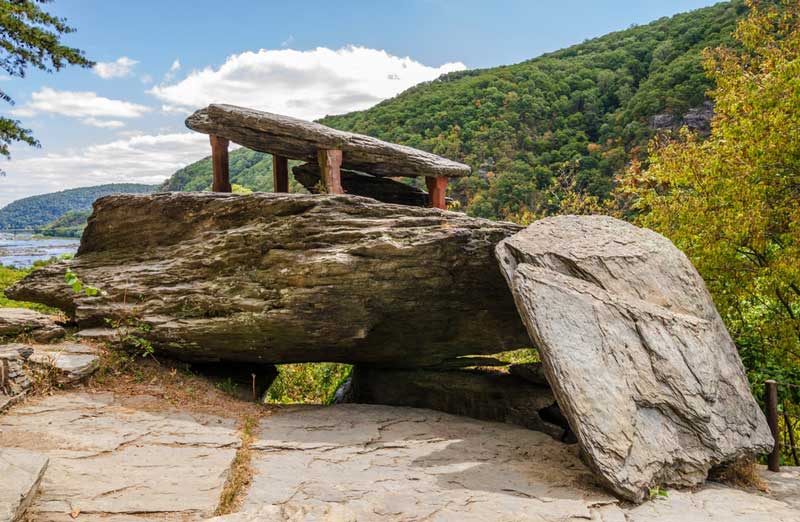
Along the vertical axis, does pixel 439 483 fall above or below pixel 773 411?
below

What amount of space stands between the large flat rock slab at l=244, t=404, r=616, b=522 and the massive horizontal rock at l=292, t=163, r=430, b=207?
16.4 feet

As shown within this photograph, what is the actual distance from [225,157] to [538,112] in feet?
127

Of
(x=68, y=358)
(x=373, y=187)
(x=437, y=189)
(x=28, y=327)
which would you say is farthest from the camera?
(x=373, y=187)

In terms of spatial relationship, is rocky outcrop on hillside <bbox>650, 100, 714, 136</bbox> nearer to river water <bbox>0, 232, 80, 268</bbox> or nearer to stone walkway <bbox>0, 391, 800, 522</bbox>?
stone walkway <bbox>0, 391, 800, 522</bbox>

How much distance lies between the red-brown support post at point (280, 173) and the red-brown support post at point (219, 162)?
98 cm

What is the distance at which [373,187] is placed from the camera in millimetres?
11289

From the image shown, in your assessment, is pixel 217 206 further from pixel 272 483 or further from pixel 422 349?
pixel 272 483

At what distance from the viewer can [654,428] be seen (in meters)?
5.84

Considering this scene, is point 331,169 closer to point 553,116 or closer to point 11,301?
point 11,301

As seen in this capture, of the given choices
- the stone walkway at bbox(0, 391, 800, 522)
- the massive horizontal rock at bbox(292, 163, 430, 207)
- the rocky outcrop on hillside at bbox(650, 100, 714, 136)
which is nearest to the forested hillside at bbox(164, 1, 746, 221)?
the rocky outcrop on hillside at bbox(650, 100, 714, 136)

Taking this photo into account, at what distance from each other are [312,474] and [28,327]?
616 centimetres

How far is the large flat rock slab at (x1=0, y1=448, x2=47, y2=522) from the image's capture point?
3.83m

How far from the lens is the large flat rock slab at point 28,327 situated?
8.40 m

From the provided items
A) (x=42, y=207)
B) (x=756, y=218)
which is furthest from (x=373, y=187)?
(x=42, y=207)
